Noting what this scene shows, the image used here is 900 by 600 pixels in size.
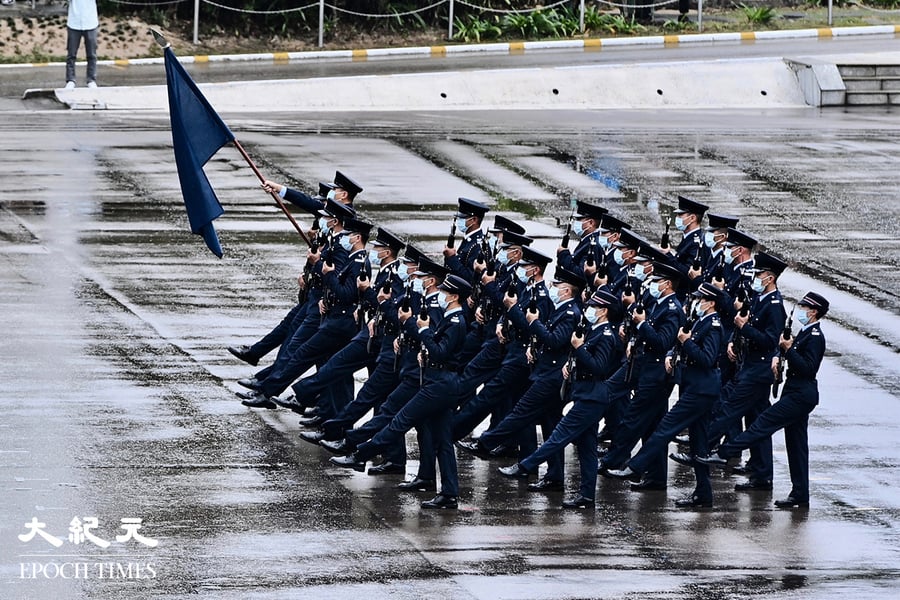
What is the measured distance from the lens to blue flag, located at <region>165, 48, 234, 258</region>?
13367mm

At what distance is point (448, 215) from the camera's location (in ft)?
63.9

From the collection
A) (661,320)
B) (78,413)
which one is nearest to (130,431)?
(78,413)

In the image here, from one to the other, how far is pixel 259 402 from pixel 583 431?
2781mm

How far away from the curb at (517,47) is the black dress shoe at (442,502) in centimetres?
1719

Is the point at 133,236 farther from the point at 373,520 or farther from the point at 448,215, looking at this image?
the point at 373,520

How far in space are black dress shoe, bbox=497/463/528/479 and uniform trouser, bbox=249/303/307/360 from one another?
212 cm

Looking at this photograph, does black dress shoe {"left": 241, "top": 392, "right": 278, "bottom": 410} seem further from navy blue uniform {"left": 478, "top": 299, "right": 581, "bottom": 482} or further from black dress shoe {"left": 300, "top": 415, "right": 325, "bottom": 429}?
navy blue uniform {"left": 478, "top": 299, "right": 581, "bottom": 482}

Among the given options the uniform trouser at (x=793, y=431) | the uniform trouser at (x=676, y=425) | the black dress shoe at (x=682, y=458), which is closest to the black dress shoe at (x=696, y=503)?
the uniform trouser at (x=676, y=425)

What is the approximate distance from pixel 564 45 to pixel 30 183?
40.0 ft

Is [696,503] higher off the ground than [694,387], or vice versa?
[694,387]

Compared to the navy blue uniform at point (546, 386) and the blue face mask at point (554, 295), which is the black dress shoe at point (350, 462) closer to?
the navy blue uniform at point (546, 386)

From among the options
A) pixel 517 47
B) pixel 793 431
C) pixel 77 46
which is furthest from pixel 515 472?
pixel 517 47

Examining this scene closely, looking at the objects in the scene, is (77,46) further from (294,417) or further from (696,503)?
(696,503)

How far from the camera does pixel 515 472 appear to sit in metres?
11.6
